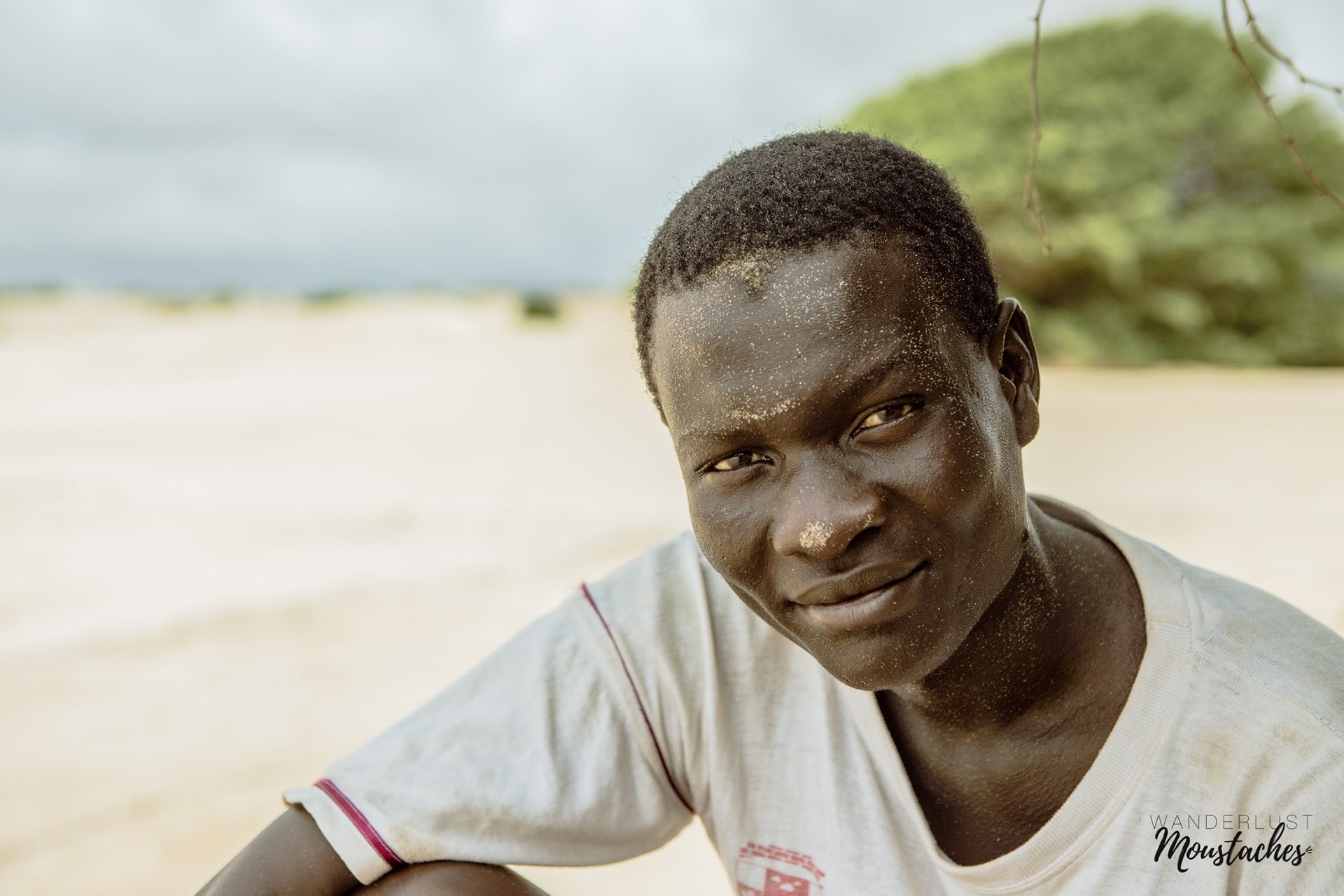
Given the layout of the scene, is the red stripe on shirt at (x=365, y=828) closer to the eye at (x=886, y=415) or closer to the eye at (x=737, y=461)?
the eye at (x=737, y=461)

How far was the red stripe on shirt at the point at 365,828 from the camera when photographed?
62.3 inches

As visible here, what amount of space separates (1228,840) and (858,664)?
0.50 m

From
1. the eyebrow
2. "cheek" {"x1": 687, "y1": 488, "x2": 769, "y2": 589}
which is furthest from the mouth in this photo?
the eyebrow

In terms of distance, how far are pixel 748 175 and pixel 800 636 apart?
2.11 feet

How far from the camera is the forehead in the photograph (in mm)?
1350

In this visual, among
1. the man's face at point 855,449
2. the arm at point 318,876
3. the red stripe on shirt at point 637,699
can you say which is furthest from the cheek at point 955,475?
the arm at point 318,876

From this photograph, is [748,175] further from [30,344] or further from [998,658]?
[30,344]

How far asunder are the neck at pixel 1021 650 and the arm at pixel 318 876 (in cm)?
72

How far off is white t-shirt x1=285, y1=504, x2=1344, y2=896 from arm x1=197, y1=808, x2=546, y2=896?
25mm

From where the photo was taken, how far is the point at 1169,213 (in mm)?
16375

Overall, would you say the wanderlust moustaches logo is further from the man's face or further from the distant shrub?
the distant shrub

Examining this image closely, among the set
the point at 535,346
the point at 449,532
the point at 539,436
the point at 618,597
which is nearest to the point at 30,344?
the point at 535,346

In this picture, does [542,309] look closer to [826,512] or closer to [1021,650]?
[1021,650]

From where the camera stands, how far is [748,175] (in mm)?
1486
